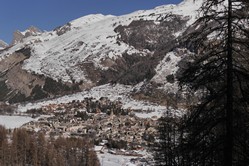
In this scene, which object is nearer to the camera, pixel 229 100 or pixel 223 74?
pixel 229 100

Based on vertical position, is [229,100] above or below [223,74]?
below

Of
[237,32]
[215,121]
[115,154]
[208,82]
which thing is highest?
[237,32]

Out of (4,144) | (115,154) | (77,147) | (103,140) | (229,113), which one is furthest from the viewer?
(103,140)

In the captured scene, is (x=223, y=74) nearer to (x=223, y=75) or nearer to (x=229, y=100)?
(x=223, y=75)

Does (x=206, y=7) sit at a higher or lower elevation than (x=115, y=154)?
higher

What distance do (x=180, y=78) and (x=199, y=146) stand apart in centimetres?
247

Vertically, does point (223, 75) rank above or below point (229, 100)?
above

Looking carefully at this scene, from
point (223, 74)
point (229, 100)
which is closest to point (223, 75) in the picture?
point (223, 74)

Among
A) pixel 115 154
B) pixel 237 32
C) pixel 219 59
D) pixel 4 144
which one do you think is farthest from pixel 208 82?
pixel 115 154

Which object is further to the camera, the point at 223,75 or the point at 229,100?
the point at 223,75

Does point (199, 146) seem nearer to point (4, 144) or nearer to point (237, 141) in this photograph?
point (237, 141)

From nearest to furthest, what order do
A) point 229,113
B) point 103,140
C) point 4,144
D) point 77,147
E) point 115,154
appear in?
point 229,113 → point 4,144 → point 77,147 → point 115,154 → point 103,140

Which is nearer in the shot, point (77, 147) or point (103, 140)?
point (77, 147)

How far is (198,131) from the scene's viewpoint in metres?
15.5
